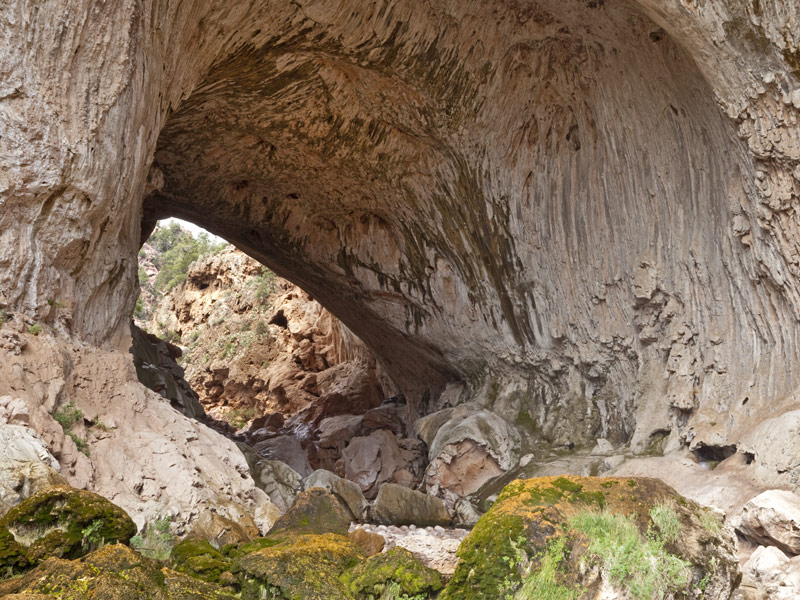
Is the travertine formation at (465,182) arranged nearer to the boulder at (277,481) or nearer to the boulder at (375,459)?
the boulder at (375,459)

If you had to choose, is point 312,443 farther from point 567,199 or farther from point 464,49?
point 464,49

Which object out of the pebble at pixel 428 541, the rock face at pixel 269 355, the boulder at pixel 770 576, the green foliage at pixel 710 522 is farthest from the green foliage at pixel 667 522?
the rock face at pixel 269 355

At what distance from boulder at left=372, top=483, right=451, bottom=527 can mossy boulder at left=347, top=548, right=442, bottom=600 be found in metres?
6.93

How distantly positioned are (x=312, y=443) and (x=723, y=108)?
15.7 metres

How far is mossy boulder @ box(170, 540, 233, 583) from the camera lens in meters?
5.66

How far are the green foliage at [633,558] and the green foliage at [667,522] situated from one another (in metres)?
0.07

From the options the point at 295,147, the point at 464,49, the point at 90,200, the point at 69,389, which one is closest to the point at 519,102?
the point at 464,49

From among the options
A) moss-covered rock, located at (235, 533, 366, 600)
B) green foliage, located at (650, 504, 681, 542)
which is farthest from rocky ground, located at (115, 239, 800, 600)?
moss-covered rock, located at (235, 533, 366, 600)

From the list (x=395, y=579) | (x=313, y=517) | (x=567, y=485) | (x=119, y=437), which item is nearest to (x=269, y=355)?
(x=119, y=437)

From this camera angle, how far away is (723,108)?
9945 millimetres

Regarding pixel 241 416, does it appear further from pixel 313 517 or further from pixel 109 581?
pixel 109 581

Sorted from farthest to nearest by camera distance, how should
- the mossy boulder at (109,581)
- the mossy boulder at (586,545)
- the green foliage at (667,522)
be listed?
the green foliage at (667,522) → the mossy boulder at (586,545) → the mossy boulder at (109,581)

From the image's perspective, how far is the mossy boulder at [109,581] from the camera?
13.4 ft

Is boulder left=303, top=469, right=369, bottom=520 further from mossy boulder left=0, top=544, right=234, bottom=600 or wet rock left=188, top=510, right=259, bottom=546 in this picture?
mossy boulder left=0, top=544, right=234, bottom=600
